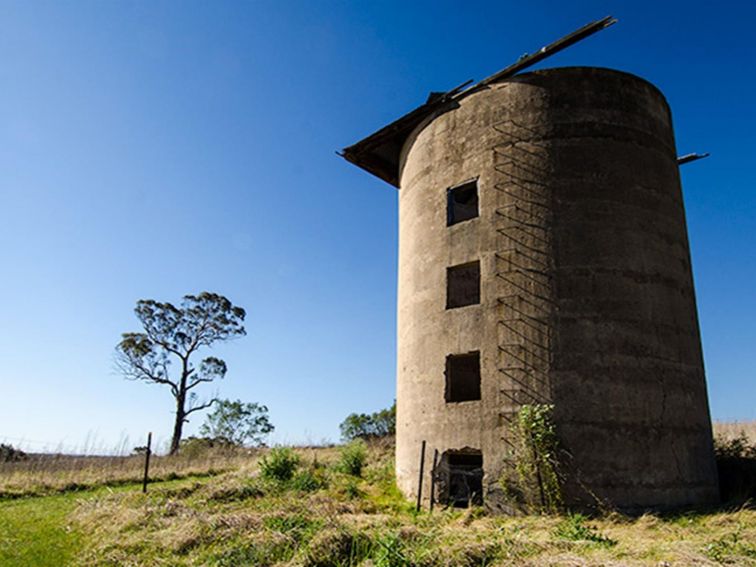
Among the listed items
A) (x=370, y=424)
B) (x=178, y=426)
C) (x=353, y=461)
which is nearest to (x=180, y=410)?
(x=178, y=426)

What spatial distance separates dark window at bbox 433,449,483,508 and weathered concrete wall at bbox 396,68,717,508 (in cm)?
34

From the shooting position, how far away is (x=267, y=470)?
1597 centimetres

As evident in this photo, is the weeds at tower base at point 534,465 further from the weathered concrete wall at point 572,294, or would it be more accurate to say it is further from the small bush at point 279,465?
the small bush at point 279,465

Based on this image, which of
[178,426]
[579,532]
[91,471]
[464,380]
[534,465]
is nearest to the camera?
[579,532]

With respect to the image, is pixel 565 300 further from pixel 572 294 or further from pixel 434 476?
pixel 434 476

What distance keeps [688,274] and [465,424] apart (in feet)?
21.1

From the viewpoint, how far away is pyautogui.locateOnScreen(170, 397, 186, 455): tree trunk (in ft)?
120

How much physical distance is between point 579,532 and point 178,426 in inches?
1314

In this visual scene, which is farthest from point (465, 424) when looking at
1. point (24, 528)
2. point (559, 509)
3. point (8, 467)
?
point (8, 467)

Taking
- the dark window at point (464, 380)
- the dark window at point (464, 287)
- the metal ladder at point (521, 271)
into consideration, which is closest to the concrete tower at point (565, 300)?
the metal ladder at point (521, 271)

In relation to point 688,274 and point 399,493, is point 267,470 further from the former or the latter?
point 688,274

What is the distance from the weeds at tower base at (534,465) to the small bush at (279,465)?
694 cm

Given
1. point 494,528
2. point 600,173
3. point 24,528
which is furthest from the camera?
point 600,173

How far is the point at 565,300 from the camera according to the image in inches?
467
